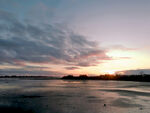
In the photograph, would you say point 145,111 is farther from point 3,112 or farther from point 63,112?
point 3,112

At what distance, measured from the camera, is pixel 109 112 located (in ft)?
52.4

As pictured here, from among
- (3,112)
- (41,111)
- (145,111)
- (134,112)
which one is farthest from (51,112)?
(145,111)

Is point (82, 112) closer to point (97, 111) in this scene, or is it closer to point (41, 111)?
point (97, 111)

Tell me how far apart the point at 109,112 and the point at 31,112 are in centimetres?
872

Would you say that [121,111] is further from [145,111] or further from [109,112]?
[145,111]

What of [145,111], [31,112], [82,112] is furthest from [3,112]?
[145,111]

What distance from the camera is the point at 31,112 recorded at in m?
15.6

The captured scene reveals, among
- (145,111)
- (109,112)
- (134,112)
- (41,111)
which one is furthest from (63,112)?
(145,111)

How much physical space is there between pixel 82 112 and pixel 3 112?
8.54 m

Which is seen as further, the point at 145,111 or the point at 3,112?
the point at 145,111

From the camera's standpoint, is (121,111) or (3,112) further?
(121,111)

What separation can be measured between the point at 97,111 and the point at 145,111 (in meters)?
5.60

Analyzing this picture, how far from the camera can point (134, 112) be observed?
16.2m

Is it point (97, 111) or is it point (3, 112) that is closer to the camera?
point (3, 112)
